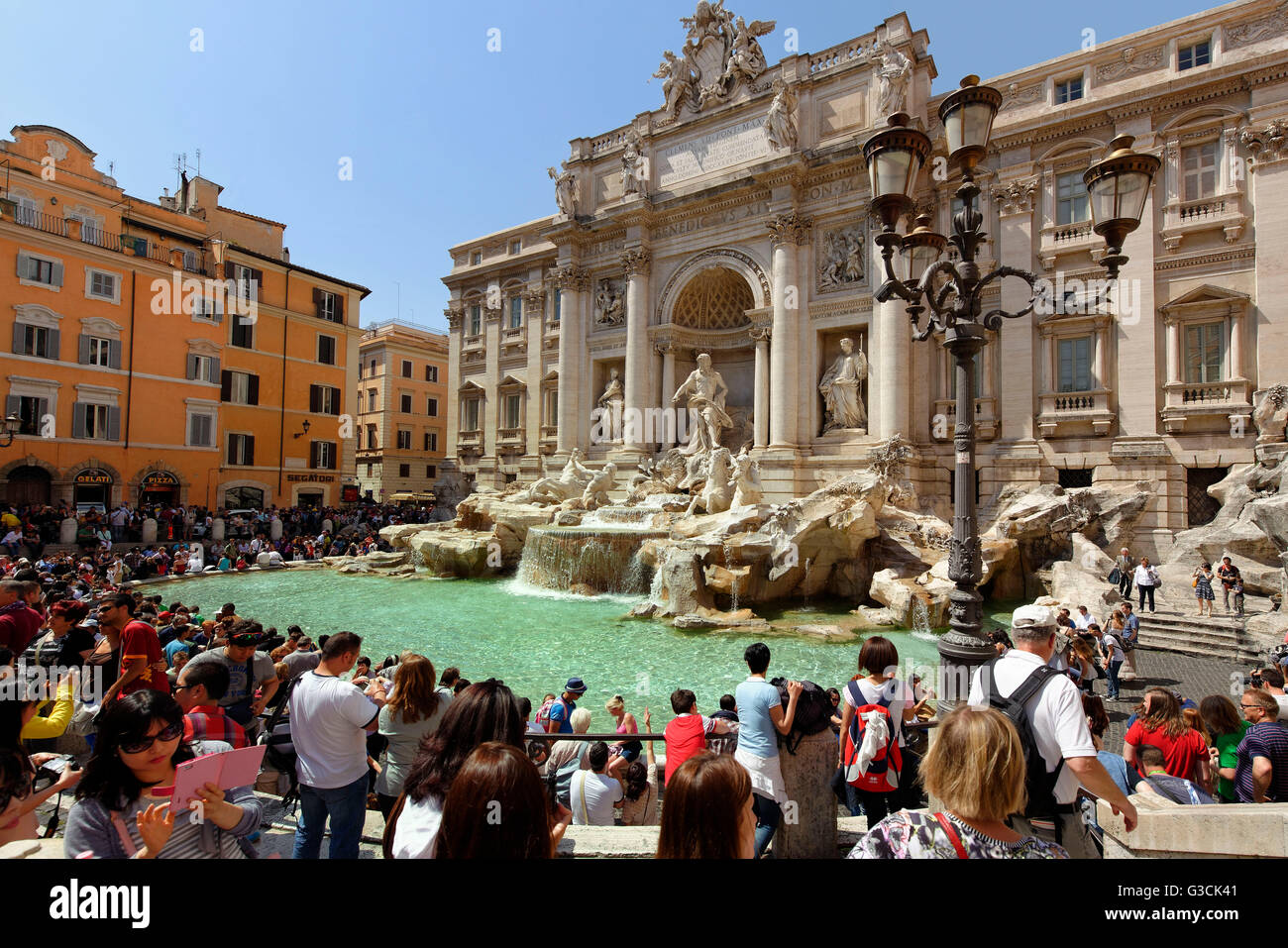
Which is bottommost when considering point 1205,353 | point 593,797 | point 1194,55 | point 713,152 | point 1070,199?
point 593,797

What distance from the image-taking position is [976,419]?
17.9 meters

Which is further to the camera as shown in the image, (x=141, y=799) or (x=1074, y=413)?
(x=1074, y=413)

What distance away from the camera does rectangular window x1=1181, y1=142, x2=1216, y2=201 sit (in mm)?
15477

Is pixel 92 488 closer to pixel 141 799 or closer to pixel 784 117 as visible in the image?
pixel 141 799

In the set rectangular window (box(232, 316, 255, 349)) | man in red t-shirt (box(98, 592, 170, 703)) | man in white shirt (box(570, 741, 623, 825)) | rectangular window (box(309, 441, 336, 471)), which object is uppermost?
rectangular window (box(232, 316, 255, 349))

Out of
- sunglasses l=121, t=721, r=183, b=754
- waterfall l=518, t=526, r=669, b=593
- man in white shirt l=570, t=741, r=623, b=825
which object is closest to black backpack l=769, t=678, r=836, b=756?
man in white shirt l=570, t=741, r=623, b=825

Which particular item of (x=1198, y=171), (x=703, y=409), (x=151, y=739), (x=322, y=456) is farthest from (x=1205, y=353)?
(x=322, y=456)

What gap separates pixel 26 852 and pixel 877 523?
14.6 meters

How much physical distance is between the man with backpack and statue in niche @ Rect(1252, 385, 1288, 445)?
16384 mm

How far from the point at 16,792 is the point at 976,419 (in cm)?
1992

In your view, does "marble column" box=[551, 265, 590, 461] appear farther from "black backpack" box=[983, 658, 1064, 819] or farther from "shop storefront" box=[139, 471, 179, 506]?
"black backpack" box=[983, 658, 1064, 819]
